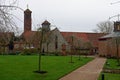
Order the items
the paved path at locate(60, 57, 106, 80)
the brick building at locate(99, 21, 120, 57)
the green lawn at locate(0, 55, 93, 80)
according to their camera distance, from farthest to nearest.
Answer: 1. the brick building at locate(99, 21, 120, 57)
2. the paved path at locate(60, 57, 106, 80)
3. the green lawn at locate(0, 55, 93, 80)

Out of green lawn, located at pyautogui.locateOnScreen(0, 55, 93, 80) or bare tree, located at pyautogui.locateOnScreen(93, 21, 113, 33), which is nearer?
green lawn, located at pyautogui.locateOnScreen(0, 55, 93, 80)

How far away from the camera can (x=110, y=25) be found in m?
104

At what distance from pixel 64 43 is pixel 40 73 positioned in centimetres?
6981

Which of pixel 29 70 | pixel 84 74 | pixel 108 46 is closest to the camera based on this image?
pixel 84 74

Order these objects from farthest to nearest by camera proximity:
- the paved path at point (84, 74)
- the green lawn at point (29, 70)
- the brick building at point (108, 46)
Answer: the brick building at point (108, 46) < the paved path at point (84, 74) < the green lawn at point (29, 70)

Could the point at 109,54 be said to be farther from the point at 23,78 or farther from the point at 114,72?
the point at 23,78

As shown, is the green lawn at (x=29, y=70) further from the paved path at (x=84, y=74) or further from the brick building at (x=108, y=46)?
the brick building at (x=108, y=46)

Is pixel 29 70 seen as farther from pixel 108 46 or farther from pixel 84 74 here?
pixel 108 46

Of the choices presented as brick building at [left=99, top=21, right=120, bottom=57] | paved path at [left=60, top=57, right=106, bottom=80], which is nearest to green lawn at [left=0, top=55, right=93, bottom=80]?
paved path at [left=60, top=57, right=106, bottom=80]

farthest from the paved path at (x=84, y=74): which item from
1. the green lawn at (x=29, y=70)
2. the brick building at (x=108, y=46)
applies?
the brick building at (x=108, y=46)

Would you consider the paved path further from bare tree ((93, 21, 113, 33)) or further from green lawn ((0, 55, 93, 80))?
bare tree ((93, 21, 113, 33))

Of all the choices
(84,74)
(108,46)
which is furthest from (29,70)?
(108,46)

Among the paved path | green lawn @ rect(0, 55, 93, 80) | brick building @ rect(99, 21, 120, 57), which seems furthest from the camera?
brick building @ rect(99, 21, 120, 57)

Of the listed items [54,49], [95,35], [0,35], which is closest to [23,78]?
[0,35]
